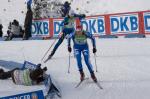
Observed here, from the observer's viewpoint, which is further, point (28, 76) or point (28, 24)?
point (28, 24)

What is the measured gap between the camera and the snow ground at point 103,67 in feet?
40.4

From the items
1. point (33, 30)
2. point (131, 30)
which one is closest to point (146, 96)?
point (131, 30)

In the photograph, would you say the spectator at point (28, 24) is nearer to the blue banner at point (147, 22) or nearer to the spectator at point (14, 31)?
the spectator at point (14, 31)

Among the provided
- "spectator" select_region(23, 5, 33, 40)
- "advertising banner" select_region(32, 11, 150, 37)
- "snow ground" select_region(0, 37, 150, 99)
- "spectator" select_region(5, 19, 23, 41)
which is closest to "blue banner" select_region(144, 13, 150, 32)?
"advertising banner" select_region(32, 11, 150, 37)

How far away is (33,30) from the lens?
23656 mm

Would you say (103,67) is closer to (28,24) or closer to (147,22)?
(147,22)

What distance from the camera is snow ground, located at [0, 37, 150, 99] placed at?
1230 cm

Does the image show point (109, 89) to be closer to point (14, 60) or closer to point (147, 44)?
point (14, 60)

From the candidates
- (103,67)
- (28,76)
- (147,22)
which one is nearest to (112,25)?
Answer: (147,22)

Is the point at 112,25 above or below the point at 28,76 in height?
above

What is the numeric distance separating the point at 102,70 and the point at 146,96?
327 cm

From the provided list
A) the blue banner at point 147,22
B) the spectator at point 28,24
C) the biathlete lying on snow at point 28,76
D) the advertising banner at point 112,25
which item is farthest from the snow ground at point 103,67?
the spectator at point 28,24

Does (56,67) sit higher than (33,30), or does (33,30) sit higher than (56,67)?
(33,30)

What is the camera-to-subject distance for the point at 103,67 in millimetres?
15367
